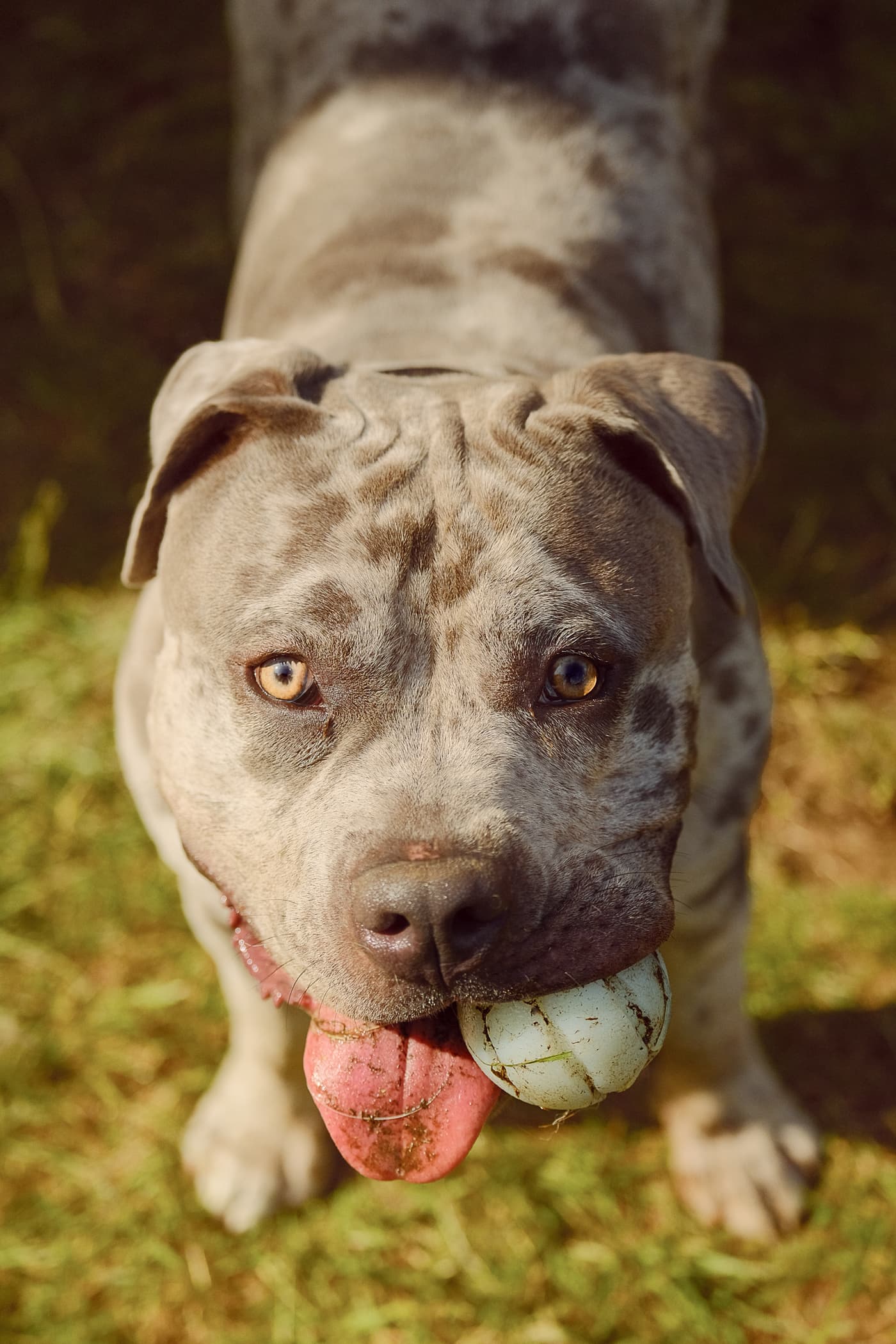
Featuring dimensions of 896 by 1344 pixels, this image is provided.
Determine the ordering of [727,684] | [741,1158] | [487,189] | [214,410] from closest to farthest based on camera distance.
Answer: [214,410] → [727,684] → [741,1158] → [487,189]

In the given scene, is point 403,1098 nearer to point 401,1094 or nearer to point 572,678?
point 401,1094

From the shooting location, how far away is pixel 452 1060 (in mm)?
2426

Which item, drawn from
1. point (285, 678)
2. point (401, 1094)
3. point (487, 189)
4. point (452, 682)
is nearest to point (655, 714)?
point (452, 682)

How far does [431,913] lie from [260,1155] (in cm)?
170

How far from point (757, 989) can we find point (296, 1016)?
146cm

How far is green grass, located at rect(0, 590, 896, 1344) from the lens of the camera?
134 inches

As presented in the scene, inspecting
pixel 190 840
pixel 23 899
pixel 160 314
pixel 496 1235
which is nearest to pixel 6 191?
pixel 160 314

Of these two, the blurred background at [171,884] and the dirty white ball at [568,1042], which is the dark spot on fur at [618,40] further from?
the dirty white ball at [568,1042]

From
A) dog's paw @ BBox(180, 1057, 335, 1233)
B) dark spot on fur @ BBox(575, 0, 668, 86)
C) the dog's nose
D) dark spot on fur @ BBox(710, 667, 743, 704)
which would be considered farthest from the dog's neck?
dog's paw @ BBox(180, 1057, 335, 1233)

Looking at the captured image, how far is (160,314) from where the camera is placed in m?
5.51

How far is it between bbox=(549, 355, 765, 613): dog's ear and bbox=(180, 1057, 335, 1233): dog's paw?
181 cm

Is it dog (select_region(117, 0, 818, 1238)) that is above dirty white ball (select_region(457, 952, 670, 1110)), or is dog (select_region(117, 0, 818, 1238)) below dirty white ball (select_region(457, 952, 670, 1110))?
above

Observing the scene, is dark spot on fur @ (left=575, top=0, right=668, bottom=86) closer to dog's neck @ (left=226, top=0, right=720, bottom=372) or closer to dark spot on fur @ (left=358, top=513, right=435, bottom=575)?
dog's neck @ (left=226, top=0, right=720, bottom=372)

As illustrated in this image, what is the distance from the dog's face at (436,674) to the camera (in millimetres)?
2217
